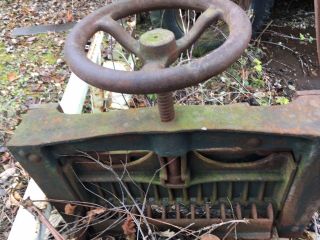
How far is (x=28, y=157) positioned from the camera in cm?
180

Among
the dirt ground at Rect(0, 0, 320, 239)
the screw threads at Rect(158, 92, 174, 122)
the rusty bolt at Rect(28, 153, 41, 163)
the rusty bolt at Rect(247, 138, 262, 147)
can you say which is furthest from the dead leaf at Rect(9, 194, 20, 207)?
the rusty bolt at Rect(247, 138, 262, 147)

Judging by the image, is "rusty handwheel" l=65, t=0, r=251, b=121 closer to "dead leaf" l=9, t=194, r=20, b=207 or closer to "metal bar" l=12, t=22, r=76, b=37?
"dead leaf" l=9, t=194, r=20, b=207

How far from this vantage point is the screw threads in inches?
60.1

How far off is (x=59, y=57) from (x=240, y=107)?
260 centimetres

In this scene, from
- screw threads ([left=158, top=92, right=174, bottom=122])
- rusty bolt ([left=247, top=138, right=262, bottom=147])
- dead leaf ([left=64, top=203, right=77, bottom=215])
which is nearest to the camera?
screw threads ([left=158, top=92, right=174, bottom=122])

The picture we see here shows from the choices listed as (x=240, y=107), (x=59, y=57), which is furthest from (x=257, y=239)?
(x=59, y=57)

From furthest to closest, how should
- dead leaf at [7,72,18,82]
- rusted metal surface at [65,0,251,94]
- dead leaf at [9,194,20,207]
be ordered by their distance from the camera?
dead leaf at [7,72,18,82], dead leaf at [9,194,20,207], rusted metal surface at [65,0,251,94]

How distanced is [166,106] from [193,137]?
23 centimetres

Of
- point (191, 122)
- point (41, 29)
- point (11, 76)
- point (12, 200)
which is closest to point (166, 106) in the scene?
point (191, 122)

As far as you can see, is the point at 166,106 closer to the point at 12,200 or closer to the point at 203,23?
the point at 203,23

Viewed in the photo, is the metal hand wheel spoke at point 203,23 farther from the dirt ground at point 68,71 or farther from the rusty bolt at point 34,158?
the dirt ground at point 68,71

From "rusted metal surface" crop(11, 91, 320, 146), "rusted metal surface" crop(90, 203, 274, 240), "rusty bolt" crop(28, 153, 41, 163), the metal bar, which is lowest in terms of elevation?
"rusted metal surface" crop(90, 203, 274, 240)

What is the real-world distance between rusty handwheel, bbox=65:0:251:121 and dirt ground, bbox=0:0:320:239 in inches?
50.3

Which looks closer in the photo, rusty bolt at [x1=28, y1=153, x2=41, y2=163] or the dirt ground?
rusty bolt at [x1=28, y1=153, x2=41, y2=163]
